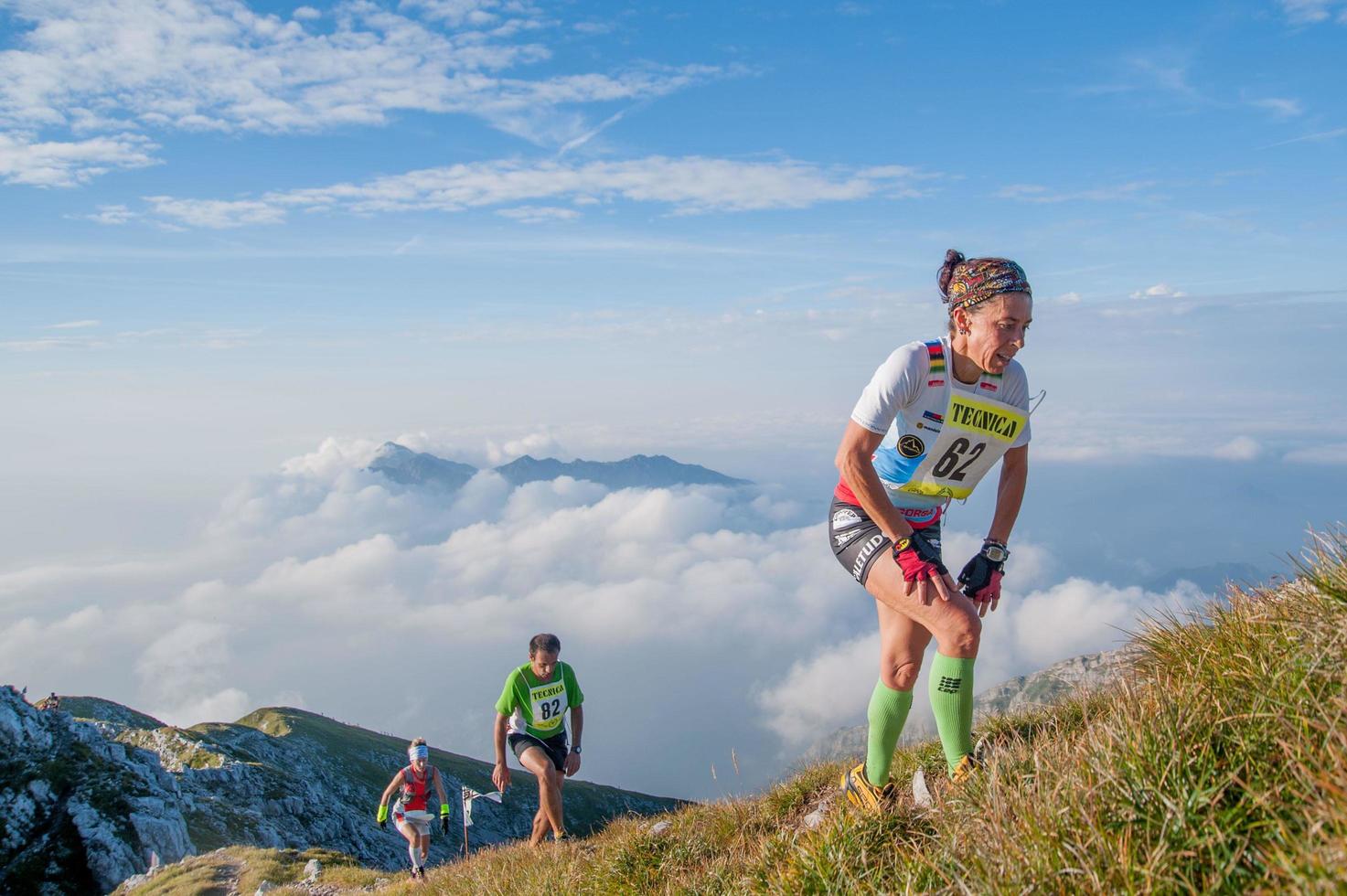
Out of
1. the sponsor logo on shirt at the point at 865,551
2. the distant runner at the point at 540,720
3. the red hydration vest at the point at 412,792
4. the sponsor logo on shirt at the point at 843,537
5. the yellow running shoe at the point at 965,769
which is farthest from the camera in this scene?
the red hydration vest at the point at 412,792

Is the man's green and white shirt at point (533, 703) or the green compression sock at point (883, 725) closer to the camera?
the green compression sock at point (883, 725)

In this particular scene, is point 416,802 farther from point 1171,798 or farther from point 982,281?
point 1171,798

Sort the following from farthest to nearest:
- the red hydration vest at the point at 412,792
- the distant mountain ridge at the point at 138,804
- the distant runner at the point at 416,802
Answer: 1. the distant mountain ridge at the point at 138,804
2. the red hydration vest at the point at 412,792
3. the distant runner at the point at 416,802

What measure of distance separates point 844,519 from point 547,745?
7531 millimetres

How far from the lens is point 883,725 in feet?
16.9

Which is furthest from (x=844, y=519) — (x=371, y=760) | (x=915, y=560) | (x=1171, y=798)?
(x=371, y=760)

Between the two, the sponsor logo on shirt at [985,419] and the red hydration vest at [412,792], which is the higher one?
the sponsor logo on shirt at [985,419]

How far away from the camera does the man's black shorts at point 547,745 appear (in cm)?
1107

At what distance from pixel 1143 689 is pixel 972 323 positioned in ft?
7.56

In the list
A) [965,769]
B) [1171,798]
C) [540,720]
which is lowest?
[540,720]

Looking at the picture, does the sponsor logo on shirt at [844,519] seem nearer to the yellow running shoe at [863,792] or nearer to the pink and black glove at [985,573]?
the pink and black glove at [985,573]

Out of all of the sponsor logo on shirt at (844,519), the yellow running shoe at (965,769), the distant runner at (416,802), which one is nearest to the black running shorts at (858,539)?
the sponsor logo on shirt at (844,519)

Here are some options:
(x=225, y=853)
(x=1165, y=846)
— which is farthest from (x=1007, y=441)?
(x=225, y=853)

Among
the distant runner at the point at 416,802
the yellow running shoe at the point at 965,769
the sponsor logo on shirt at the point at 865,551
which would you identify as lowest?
the distant runner at the point at 416,802
